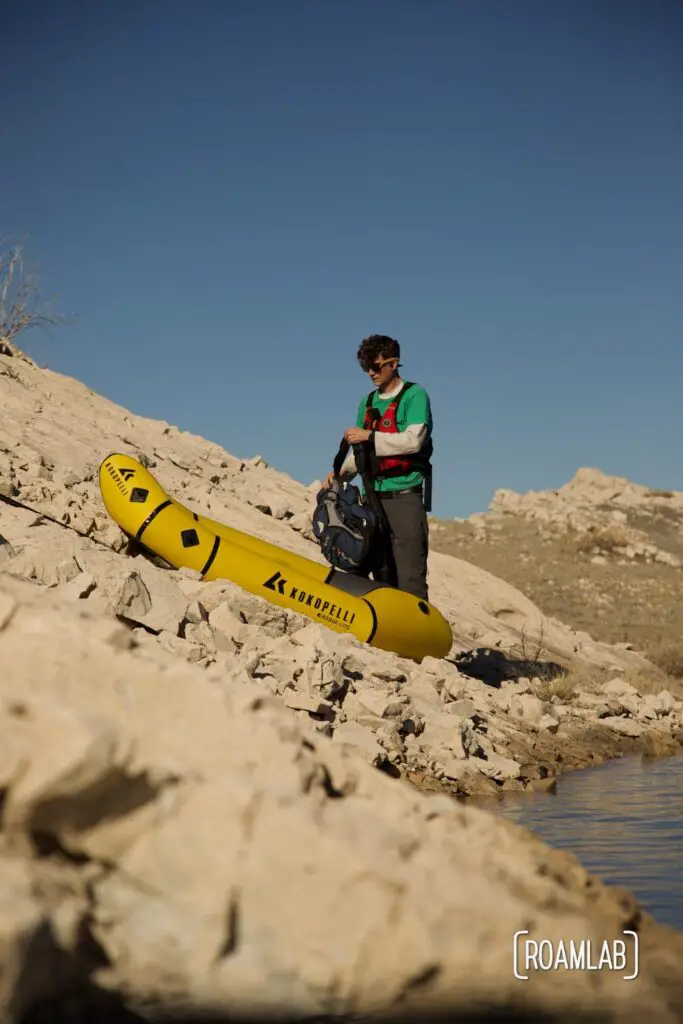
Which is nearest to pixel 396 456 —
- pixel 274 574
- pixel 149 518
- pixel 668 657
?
pixel 274 574

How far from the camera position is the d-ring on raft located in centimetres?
768

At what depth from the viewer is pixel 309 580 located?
780 centimetres

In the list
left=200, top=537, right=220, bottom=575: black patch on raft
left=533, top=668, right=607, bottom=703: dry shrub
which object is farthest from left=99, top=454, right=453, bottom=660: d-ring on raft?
left=533, top=668, right=607, bottom=703: dry shrub

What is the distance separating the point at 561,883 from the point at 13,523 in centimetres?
547

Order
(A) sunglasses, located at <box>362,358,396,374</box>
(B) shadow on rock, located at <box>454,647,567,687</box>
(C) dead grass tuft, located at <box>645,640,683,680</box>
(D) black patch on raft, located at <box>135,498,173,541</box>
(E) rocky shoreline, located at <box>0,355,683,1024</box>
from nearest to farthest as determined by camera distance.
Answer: (E) rocky shoreline, located at <box>0,355,683,1024</box>
(A) sunglasses, located at <box>362,358,396,374</box>
(D) black patch on raft, located at <box>135,498,173,541</box>
(B) shadow on rock, located at <box>454,647,567,687</box>
(C) dead grass tuft, located at <box>645,640,683,680</box>

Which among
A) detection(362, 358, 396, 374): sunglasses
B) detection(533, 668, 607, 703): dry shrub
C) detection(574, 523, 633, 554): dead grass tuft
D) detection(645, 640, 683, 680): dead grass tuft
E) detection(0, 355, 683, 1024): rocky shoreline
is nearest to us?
detection(0, 355, 683, 1024): rocky shoreline

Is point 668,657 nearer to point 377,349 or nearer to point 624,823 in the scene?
point 377,349

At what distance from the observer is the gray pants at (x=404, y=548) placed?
26.3 feet

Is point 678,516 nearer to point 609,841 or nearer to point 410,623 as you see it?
point 410,623

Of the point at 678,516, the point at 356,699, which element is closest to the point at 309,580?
the point at 356,699

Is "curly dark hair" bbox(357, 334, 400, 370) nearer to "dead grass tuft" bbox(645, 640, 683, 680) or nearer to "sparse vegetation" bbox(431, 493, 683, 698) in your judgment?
"sparse vegetation" bbox(431, 493, 683, 698)

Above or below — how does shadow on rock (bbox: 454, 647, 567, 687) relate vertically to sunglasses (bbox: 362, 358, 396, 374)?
below

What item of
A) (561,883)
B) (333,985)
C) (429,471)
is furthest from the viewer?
(429,471)

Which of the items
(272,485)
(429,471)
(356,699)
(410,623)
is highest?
(272,485)
